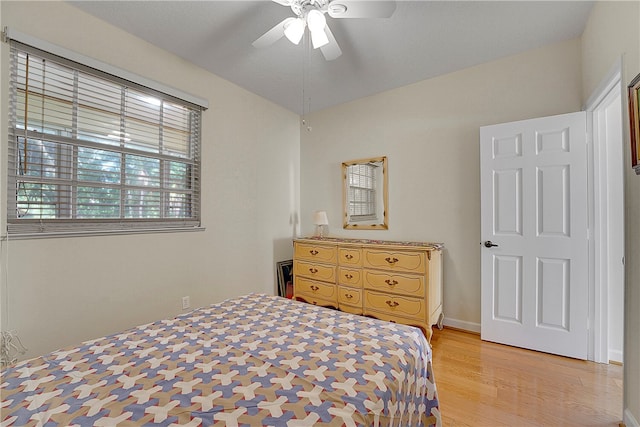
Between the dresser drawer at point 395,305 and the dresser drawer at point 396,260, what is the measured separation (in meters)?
0.27

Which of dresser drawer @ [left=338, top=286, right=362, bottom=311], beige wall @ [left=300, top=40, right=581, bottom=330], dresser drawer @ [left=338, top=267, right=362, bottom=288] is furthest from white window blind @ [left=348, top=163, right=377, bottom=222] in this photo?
dresser drawer @ [left=338, top=286, right=362, bottom=311]

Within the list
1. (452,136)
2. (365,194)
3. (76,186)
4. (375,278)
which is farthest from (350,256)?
(76,186)

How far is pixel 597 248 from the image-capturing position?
2189 millimetres

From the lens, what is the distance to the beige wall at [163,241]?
1.83 metres

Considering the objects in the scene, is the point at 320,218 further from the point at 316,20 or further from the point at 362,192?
the point at 316,20

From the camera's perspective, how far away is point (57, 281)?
75.7 inches

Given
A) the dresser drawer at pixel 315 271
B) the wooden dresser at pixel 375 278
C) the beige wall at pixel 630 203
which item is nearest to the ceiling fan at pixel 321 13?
the beige wall at pixel 630 203

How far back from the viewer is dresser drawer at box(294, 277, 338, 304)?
10.3 ft

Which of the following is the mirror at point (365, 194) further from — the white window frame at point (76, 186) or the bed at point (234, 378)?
the bed at point (234, 378)

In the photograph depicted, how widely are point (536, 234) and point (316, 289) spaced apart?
2216 mm

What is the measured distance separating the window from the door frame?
136 inches

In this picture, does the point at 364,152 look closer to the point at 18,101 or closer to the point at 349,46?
the point at 349,46

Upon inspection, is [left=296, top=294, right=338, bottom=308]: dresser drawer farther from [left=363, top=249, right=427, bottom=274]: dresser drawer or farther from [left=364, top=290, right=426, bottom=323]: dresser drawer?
[left=363, top=249, right=427, bottom=274]: dresser drawer

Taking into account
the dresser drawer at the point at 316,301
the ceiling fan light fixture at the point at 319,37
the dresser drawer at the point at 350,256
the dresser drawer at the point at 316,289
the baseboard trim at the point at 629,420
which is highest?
the ceiling fan light fixture at the point at 319,37
